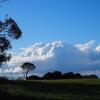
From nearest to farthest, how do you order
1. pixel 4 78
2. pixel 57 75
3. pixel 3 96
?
pixel 3 96 → pixel 4 78 → pixel 57 75

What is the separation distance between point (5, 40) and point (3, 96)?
1362cm

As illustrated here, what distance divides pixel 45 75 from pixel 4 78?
4697cm

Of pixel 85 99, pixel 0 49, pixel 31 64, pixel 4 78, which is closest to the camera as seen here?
pixel 85 99

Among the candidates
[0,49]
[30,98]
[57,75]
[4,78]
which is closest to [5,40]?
[0,49]

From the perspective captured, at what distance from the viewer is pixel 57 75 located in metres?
129

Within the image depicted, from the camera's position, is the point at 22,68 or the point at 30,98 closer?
the point at 30,98

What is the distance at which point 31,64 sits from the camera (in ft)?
531

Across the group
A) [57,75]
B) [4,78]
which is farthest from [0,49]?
[57,75]

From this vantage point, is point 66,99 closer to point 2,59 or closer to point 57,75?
point 2,59

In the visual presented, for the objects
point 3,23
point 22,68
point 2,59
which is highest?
point 22,68

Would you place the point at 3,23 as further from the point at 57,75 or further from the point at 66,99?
the point at 57,75

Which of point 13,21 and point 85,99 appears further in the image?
point 13,21

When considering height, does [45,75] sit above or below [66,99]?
above

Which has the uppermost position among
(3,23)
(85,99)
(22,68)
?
(22,68)
